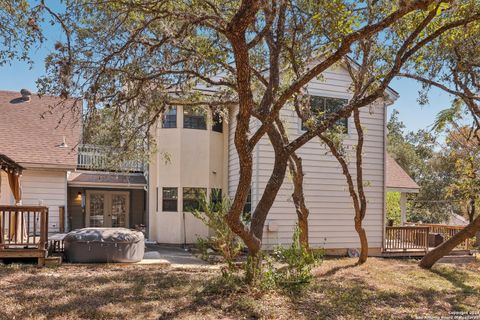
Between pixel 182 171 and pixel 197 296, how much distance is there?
27.2 feet

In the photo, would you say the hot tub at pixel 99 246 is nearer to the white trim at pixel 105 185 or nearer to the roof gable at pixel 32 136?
the roof gable at pixel 32 136

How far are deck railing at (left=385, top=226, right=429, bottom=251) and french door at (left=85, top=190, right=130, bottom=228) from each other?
445 inches

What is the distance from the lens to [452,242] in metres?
10.7

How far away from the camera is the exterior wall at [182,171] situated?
48.0ft

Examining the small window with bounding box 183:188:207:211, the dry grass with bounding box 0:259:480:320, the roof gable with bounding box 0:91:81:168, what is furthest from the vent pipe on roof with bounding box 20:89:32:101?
the dry grass with bounding box 0:259:480:320

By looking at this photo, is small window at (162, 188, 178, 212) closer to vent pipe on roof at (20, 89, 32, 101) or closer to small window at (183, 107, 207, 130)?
small window at (183, 107, 207, 130)

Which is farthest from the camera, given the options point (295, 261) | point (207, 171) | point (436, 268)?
point (207, 171)

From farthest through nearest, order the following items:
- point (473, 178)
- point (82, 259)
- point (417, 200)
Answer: point (417, 200) → point (473, 178) → point (82, 259)

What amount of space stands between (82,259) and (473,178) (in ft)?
37.6

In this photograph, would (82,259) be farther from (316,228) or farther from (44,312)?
(316,228)

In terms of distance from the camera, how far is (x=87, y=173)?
17.3 m

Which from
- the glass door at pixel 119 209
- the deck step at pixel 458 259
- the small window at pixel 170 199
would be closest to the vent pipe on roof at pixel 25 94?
the glass door at pixel 119 209

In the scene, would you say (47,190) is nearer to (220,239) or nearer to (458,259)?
(220,239)

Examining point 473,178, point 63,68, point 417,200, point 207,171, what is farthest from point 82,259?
point 417,200
